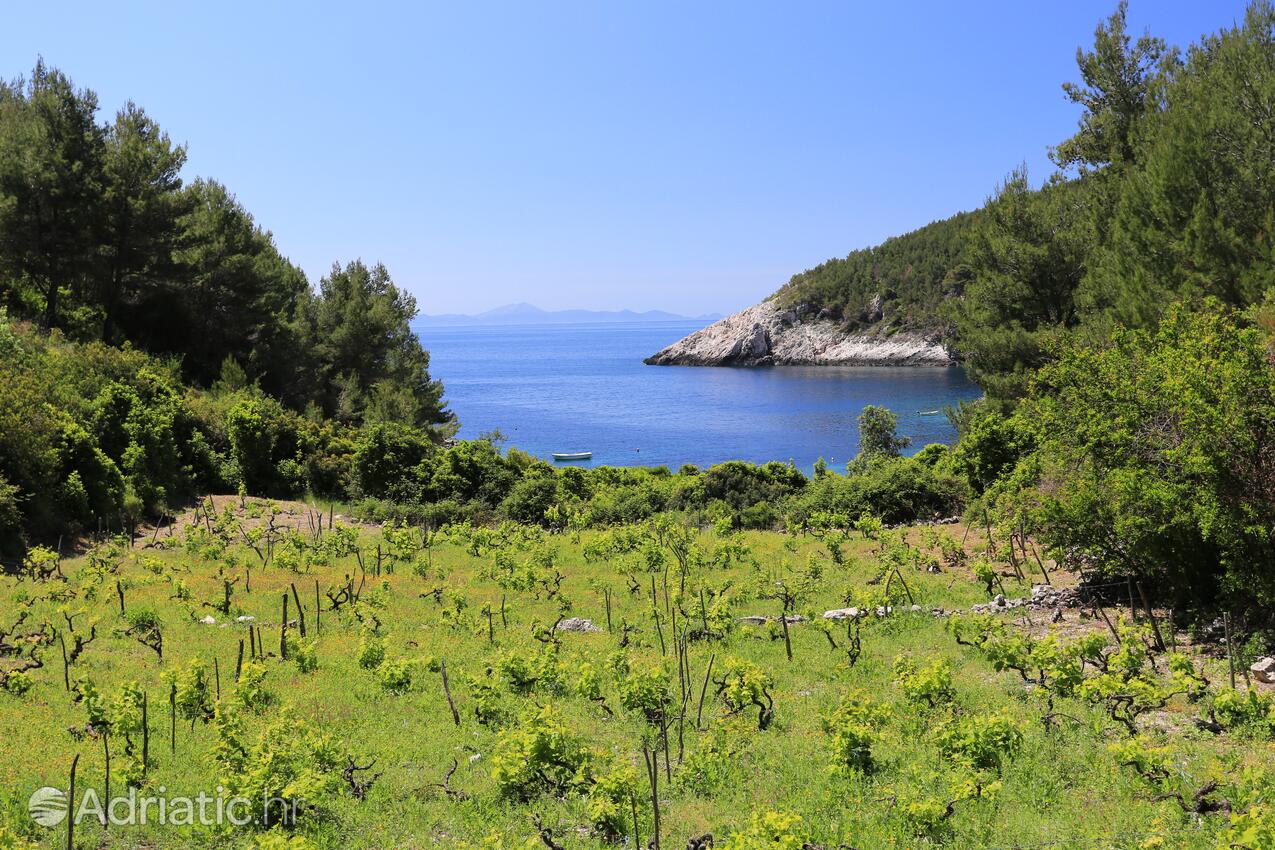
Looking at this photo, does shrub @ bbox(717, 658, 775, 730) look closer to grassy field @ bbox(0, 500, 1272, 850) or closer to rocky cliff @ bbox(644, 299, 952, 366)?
grassy field @ bbox(0, 500, 1272, 850)

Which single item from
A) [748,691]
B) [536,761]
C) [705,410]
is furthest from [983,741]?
[705,410]

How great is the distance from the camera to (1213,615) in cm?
1355

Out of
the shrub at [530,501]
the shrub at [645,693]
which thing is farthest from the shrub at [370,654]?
the shrub at [530,501]

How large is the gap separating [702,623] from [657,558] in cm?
596

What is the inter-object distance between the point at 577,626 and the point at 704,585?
3.34 metres

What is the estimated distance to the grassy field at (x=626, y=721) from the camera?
26.8 ft

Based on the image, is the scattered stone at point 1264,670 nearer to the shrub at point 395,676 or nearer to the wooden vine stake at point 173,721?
the shrub at point 395,676

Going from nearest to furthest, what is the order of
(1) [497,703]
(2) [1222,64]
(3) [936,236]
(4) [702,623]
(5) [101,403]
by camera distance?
(1) [497,703] → (4) [702,623] → (2) [1222,64] → (5) [101,403] → (3) [936,236]

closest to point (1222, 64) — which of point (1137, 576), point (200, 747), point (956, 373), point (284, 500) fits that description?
point (1137, 576)

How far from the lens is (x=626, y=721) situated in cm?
1130

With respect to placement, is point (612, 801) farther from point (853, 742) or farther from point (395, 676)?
point (395, 676)

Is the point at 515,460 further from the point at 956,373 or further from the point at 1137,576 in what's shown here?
the point at 956,373

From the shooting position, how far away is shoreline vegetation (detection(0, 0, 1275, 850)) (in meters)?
8.70

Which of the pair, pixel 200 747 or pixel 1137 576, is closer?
pixel 200 747
